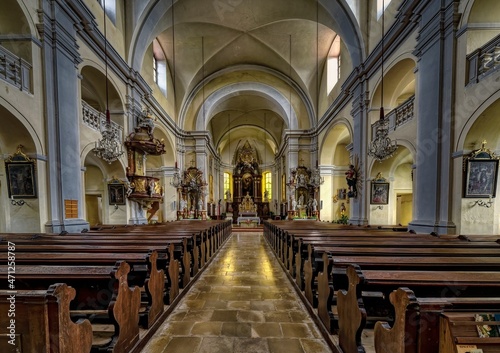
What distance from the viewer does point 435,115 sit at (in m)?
4.79

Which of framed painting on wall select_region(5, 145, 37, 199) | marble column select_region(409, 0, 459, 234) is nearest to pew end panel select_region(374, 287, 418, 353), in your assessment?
marble column select_region(409, 0, 459, 234)

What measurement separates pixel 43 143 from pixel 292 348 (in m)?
5.80

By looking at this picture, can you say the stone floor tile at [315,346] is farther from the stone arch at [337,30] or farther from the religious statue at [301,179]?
the religious statue at [301,179]

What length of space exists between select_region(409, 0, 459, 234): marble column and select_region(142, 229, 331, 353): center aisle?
3.40 metres

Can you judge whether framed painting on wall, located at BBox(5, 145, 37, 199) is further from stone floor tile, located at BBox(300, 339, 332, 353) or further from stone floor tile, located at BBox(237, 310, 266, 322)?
stone floor tile, located at BBox(300, 339, 332, 353)

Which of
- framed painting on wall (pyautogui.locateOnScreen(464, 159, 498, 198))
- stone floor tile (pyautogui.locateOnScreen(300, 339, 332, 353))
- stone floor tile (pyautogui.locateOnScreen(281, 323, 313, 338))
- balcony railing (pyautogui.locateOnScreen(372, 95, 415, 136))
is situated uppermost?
balcony railing (pyautogui.locateOnScreen(372, 95, 415, 136))

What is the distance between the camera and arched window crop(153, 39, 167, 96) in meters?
11.8

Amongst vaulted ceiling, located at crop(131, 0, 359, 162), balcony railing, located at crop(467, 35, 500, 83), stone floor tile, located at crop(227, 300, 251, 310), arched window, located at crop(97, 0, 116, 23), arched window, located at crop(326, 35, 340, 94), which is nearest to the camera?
stone floor tile, located at crop(227, 300, 251, 310)

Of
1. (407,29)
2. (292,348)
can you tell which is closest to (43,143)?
(292,348)

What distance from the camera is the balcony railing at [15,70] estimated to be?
13.3ft

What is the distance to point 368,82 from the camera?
7633mm

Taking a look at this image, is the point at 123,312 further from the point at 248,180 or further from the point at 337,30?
the point at 248,180

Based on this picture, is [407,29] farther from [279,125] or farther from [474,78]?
[279,125]

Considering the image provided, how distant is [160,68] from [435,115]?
12.2 meters
